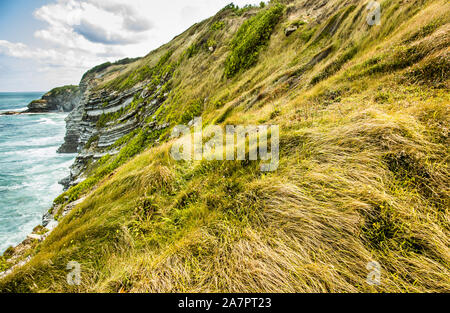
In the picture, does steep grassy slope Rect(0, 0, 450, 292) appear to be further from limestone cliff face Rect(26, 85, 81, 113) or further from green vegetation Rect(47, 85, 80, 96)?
green vegetation Rect(47, 85, 80, 96)

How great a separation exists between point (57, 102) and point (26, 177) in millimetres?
85334

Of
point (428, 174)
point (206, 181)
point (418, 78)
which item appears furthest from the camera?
point (418, 78)

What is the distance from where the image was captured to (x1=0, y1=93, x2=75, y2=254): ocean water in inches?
640

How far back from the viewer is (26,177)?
25.5 meters

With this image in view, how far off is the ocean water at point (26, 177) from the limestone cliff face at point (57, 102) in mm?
39729

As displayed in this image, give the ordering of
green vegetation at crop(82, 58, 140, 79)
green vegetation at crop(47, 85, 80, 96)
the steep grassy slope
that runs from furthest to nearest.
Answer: green vegetation at crop(47, 85, 80, 96) < green vegetation at crop(82, 58, 140, 79) < the steep grassy slope

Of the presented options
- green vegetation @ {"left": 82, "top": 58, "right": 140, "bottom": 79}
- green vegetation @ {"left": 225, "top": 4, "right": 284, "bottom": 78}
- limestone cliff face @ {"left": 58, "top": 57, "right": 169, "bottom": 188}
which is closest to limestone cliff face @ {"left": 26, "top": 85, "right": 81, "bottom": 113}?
green vegetation @ {"left": 82, "top": 58, "right": 140, "bottom": 79}

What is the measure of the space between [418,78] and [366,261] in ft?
17.4

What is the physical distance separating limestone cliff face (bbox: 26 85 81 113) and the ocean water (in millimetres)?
39729

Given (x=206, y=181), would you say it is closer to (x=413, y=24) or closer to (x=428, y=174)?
(x=428, y=174)

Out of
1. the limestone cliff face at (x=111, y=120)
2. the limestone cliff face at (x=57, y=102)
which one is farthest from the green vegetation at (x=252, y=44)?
the limestone cliff face at (x=57, y=102)

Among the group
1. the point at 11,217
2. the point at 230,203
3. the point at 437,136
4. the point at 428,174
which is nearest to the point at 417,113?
the point at 437,136

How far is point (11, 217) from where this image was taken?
17.2 metres

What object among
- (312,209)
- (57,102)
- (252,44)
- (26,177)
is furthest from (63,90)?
(312,209)
